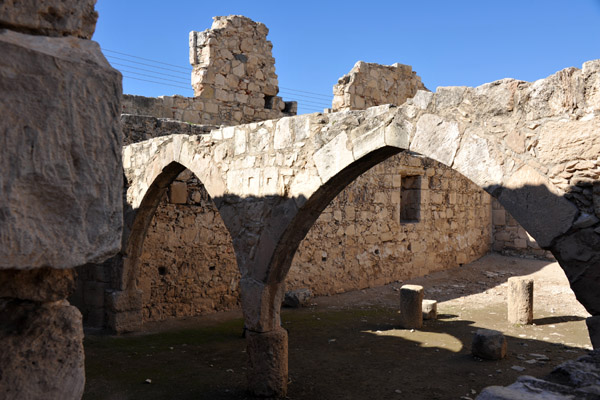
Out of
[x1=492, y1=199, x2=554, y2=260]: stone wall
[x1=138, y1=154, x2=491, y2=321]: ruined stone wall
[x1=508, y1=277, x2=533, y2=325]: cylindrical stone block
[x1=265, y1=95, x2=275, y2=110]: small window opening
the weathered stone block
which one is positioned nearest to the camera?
[x1=508, y1=277, x2=533, y2=325]: cylindrical stone block

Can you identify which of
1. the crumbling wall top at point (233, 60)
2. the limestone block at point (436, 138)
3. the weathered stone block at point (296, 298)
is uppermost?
the crumbling wall top at point (233, 60)

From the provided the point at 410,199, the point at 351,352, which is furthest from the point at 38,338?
the point at 410,199

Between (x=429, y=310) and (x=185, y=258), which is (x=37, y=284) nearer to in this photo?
(x=185, y=258)

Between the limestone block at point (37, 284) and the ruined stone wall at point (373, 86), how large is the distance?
33.5 ft

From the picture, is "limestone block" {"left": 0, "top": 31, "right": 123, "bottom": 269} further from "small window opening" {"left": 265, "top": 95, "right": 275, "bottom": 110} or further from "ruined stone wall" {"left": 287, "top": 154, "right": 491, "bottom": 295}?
"small window opening" {"left": 265, "top": 95, "right": 275, "bottom": 110}

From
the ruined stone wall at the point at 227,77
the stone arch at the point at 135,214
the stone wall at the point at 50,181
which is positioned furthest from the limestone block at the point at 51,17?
the ruined stone wall at the point at 227,77

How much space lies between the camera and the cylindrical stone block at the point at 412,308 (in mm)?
7559

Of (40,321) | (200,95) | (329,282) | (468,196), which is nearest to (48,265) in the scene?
(40,321)

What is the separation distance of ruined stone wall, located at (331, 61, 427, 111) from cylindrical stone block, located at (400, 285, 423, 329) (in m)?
4.85

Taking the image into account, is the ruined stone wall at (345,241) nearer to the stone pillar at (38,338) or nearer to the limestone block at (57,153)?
the stone pillar at (38,338)

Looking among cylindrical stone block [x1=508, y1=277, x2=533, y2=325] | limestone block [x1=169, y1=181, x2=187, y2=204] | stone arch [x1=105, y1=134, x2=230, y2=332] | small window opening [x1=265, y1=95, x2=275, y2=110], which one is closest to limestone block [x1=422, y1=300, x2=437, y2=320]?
cylindrical stone block [x1=508, y1=277, x2=533, y2=325]

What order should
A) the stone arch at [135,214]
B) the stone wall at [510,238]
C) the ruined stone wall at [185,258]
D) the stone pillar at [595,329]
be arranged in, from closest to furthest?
the stone pillar at [595,329]
the stone arch at [135,214]
the ruined stone wall at [185,258]
the stone wall at [510,238]

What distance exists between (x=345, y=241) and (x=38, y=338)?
9120 millimetres

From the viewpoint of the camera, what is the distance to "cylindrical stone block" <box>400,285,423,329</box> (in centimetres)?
756
